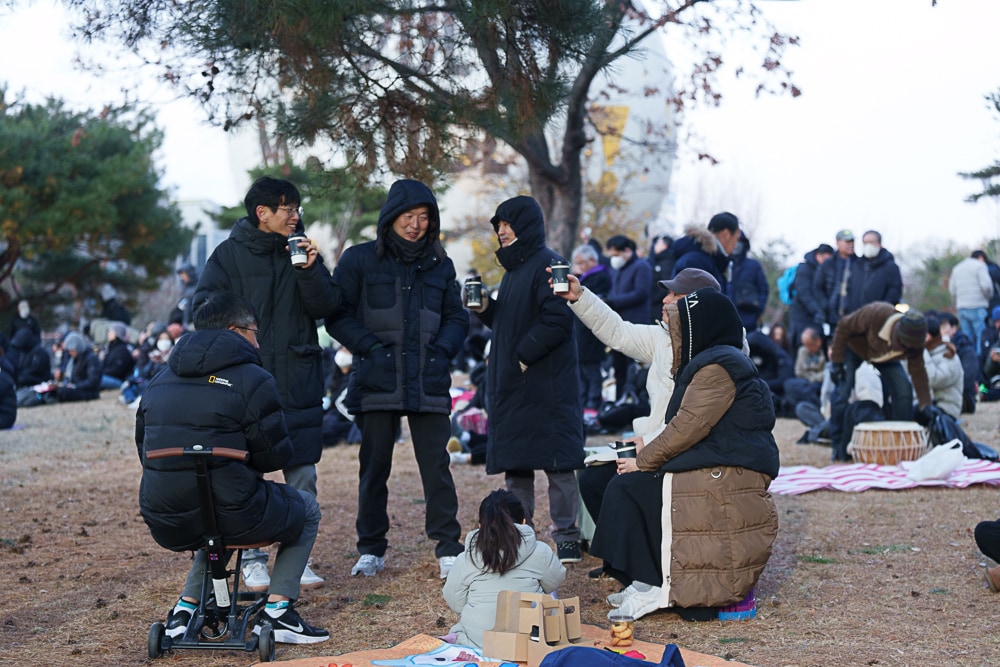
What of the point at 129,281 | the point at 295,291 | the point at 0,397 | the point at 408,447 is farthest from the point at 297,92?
the point at 129,281

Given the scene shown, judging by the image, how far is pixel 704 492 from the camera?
4.85m

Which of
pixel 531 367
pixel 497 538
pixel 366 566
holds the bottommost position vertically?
pixel 366 566

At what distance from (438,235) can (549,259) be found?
0.63 m

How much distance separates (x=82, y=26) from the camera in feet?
21.5

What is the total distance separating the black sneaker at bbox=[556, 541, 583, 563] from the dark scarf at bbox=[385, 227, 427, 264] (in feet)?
5.80

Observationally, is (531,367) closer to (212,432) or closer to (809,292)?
(212,432)

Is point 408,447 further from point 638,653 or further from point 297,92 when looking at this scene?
point 638,653

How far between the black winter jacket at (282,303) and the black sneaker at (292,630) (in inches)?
33.9

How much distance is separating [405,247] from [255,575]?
185 cm

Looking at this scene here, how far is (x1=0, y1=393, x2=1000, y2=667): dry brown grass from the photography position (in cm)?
458

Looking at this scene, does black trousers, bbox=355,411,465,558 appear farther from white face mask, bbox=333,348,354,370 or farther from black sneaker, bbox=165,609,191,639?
white face mask, bbox=333,348,354,370

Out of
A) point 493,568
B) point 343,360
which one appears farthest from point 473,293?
point 343,360

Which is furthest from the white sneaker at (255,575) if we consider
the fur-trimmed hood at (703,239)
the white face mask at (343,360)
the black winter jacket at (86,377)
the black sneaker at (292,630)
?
the black winter jacket at (86,377)

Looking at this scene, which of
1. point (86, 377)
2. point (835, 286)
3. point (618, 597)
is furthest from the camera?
point (86, 377)
